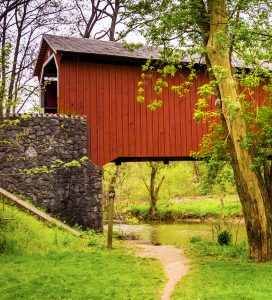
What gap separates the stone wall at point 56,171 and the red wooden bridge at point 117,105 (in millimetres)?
716

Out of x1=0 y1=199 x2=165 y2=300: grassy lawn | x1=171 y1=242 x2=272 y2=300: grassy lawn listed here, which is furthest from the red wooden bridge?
x1=171 y1=242 x2=272 y2=300: grassy lawn

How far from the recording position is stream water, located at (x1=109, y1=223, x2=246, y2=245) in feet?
56.0

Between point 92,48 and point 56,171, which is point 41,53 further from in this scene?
point 56,171

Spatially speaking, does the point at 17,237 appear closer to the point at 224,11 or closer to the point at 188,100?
the point at 224,11

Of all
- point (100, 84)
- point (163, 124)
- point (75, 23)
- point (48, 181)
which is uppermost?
point (75, 23)

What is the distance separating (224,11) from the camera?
33.2 ft

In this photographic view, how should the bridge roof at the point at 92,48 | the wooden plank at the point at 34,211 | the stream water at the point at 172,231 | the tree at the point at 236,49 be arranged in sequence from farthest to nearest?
the stream water at the point at 172,231, the bridge roof at the point at 92,48, the wooden plank at the point at 34,211, the tree at the point at 236,49

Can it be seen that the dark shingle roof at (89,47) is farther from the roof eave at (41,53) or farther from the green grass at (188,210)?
the green grass at (188,210)

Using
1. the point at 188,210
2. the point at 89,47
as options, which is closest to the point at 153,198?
the point at 188,210

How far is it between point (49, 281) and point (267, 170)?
5.99 meters

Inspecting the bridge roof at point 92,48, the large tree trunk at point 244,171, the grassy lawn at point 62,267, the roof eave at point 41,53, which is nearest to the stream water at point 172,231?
the grassy lawn at point 62,267

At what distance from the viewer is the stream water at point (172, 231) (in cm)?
1707

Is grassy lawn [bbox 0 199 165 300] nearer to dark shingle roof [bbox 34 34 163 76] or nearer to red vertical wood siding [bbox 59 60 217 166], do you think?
red vertical wood siding [bbox 59 60 217 166]

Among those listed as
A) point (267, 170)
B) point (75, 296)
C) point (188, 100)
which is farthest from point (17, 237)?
point (188, 100)
